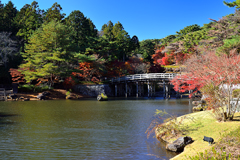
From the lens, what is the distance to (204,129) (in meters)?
10.3

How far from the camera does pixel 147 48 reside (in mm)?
65188

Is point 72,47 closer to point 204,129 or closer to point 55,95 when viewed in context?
point 55,95

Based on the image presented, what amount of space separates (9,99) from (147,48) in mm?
41564

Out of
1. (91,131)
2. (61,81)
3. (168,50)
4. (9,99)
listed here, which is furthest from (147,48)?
(91,131)

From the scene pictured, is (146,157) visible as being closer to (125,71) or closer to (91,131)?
(91,131)

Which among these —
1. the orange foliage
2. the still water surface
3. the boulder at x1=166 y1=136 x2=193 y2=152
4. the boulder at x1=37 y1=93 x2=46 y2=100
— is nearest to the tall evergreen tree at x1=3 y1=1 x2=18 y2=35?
the orange foliage

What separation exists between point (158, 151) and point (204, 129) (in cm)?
257

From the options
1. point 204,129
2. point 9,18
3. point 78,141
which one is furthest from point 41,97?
point 204,129

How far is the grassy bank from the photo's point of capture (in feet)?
27.7

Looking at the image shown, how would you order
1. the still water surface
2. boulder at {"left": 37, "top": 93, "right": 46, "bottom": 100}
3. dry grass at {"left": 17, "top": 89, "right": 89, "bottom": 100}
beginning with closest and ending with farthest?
the still water surface, boulder at {"left": 37, "top": 93, "right": 46, "bottom": 100}, dry grass at {"left": 17, "top": 89, "right": 89, "bottom": 100}

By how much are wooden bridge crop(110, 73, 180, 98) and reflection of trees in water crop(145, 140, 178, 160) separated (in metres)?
28.2

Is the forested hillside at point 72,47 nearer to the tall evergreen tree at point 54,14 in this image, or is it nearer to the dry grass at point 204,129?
the tall evergreen tree at point 54,14

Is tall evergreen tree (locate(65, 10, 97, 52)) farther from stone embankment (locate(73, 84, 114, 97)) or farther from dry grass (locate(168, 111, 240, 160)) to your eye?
dry grass (locate(168, 111, 240, 160))

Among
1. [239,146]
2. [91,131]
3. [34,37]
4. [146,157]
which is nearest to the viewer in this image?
[239,146]
